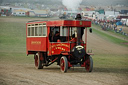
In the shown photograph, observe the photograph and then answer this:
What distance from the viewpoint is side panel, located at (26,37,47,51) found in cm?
2136

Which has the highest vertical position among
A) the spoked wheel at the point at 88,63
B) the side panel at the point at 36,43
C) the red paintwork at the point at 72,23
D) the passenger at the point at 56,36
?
the red paintwork at the point at 72,23

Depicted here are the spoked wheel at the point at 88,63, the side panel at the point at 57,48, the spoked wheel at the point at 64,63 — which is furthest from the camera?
the spoked wheel at the point at 88,63

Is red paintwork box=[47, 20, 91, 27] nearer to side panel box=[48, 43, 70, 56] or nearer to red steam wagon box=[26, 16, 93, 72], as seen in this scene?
red steam wagon box=[26, 16, 93, 72]

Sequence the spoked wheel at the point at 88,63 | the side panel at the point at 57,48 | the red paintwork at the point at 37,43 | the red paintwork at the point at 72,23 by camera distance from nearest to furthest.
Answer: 1. the red paintwork at the point at 72,23
2. the side panel at the point at 57,48
3. the spoked wheel at the point at 88,63
4. the red paintwork at the point at 37,43

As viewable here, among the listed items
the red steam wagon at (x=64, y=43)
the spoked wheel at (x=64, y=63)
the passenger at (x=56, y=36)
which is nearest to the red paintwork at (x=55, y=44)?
the red steam wagon at (x=64, y=43)

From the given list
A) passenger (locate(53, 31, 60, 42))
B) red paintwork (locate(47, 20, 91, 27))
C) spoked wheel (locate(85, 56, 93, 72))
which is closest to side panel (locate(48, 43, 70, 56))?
passenger (locate(53, 31, 60, 42))

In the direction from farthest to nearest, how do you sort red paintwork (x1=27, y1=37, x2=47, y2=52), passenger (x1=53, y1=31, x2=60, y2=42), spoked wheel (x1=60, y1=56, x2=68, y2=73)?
red paintwork (x1=27, y1=37, x2=47, y2=52) → passenger (x1=53, y1=31, x2=60, y2=42) → spoked wheel (x1=60, y1=56, x2=68, y2=73)

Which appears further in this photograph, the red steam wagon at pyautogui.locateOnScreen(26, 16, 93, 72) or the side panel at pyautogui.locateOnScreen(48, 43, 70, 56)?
the side panel at pyautogui.locateOnScreen(48, 43, 70, 56)

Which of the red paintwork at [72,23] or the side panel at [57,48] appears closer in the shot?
the red paintwork at [72,23]

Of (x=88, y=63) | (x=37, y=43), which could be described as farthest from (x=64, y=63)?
(x=37, y=43)

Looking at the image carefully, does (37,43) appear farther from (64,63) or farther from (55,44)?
(64,63)

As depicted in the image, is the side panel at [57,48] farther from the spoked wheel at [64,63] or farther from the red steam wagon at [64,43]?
the spoked wheel at [64,63]

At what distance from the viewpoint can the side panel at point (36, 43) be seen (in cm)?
2136

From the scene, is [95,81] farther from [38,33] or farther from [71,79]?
[38,33]
